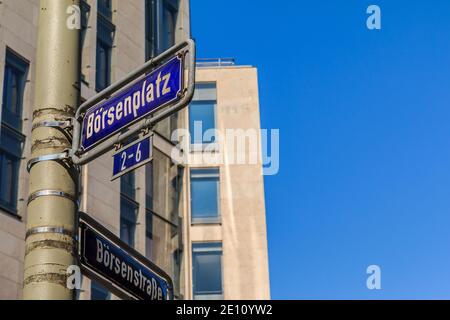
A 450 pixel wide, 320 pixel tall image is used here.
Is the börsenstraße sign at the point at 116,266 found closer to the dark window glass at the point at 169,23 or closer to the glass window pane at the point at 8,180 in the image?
the glass window pane at the point at 8,180

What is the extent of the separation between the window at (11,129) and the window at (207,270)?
1287 centimetres

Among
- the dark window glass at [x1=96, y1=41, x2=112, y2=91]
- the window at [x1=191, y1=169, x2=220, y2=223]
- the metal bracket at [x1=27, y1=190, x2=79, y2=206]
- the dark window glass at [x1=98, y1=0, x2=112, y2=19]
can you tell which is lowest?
the metal bracket at [x1=27, y1=190, x2=79, y2=206]

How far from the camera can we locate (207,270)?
113 ft

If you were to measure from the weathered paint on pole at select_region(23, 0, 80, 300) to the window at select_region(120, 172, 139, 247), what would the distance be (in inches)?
831

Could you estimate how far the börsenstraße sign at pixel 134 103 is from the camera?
6066 millimetres

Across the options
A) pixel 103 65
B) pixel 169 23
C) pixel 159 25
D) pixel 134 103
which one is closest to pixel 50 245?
pixel 134 103

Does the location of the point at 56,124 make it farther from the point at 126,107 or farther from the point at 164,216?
the point at 164,216

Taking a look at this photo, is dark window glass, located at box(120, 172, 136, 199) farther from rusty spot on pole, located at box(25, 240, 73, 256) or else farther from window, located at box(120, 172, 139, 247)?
rusty spot on pole, located at box(25, 240, 73, 256)

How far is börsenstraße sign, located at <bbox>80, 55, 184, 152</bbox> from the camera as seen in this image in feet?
19.9

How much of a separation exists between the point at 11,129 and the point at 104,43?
23.7 feet

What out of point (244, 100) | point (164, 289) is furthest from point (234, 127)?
point (164, 289)

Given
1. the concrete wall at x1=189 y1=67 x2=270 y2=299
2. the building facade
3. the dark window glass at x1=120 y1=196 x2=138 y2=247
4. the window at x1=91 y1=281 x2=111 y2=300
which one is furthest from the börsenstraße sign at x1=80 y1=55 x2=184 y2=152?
the concrete wall at x1=189 y1=67 x2=270 y2=299

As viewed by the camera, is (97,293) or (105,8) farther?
(105,8)

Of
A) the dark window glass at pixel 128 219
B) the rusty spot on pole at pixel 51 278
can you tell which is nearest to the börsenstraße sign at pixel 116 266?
the rusty spot on pole at pixel 51 278
